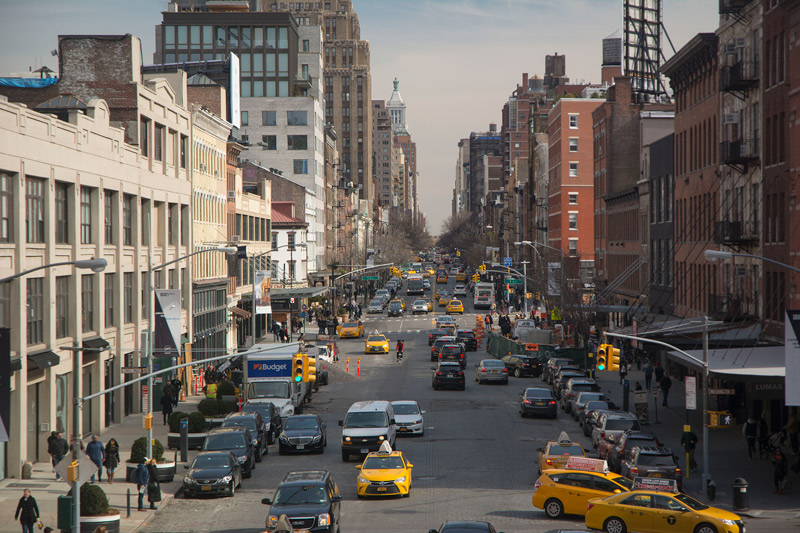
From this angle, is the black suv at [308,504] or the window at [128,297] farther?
the window at [128,297]

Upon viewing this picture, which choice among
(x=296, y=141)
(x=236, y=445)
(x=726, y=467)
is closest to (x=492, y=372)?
(x=726, y=467)

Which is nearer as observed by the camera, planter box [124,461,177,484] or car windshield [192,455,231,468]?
car windshield [192,455,231,468]

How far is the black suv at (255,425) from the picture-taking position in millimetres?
36219

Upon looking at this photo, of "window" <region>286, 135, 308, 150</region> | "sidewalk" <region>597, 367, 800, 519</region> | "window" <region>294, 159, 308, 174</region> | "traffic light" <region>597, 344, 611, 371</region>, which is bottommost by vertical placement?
"sidewalk" <region>597, 367, 800, 519</region>

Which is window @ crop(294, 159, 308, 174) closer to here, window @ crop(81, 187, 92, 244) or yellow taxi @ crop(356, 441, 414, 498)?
window @ crop(81, 187, 92, 244)

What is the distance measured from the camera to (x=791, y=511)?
28062mm

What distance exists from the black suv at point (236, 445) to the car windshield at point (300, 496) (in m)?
7.75

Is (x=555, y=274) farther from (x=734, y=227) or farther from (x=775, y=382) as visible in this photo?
(x=775, y=382)

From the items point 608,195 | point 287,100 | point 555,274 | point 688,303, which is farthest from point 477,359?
point 287,100

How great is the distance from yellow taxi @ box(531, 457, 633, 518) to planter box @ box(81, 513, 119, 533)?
1106 centimetres

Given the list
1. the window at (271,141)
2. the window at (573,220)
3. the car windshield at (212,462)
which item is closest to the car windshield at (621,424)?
the car windshield at (212,462)

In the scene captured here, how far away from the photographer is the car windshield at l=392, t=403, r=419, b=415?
41531 millimetres

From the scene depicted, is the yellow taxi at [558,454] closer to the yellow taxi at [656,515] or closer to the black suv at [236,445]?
the yellow taxi at [656,515]

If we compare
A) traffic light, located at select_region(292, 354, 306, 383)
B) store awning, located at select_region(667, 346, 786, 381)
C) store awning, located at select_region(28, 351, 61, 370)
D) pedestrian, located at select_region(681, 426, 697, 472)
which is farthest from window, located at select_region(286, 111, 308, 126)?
pedestrian, located at select_region(681, 426, 697, 472)
